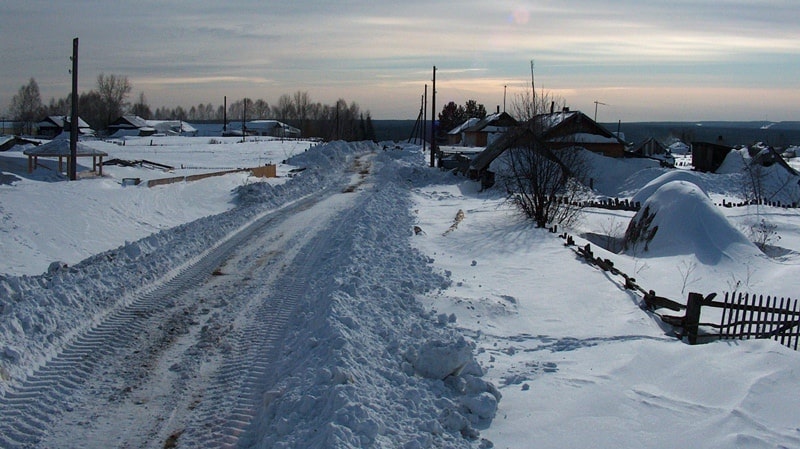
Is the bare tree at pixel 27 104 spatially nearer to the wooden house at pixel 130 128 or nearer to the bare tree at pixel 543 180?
the wooden house at pixel 130 128

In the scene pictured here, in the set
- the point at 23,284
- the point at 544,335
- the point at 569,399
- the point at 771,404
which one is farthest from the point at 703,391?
the point at 23,284

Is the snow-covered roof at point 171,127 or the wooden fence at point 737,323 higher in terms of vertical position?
the snow-covered roof at point 171,127

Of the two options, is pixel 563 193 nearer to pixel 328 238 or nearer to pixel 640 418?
pixel 328 238

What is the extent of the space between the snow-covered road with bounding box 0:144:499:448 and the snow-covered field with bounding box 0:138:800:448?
27 mm

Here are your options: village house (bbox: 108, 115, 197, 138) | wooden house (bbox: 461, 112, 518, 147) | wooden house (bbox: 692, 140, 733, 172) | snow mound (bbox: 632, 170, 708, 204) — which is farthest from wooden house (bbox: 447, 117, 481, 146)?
village house (bbox: 108, 115, 197, 138)

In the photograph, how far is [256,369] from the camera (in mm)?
7598

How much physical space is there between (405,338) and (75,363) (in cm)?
377

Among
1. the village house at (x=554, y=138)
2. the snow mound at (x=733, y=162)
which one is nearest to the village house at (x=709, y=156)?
the snow mound at (x=733, y=162)

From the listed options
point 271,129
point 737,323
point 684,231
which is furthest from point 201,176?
point 271,129

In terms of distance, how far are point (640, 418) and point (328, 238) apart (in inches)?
400

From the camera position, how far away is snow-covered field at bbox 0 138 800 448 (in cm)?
633

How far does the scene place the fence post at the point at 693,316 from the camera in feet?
32.1

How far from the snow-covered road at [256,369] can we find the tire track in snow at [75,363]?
0.02 m

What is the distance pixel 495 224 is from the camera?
19.9 metres
